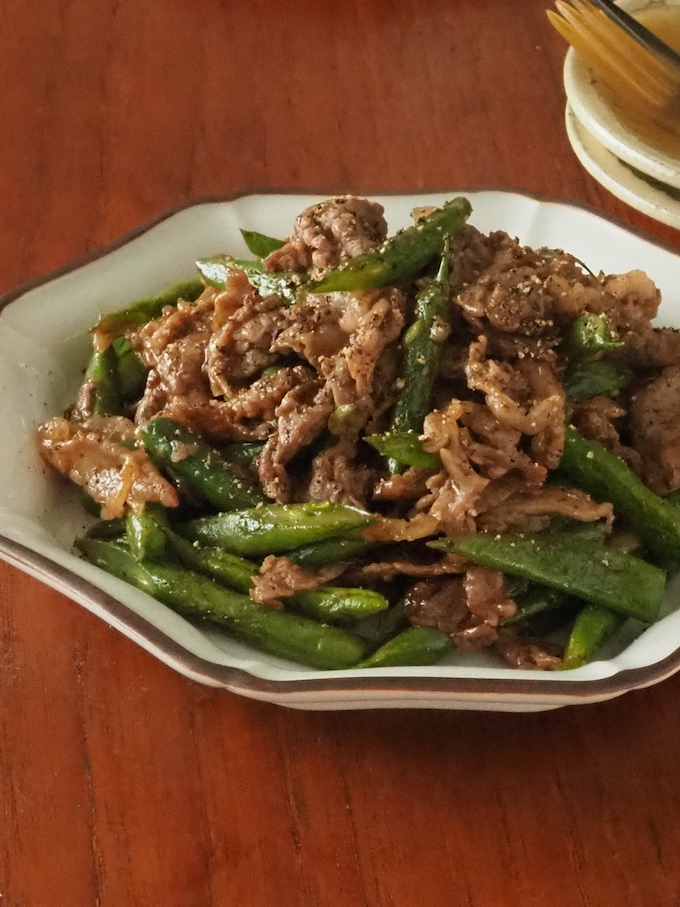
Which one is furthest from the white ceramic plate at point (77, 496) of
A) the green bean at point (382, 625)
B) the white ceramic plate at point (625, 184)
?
the white ceramic plate at point (625, 184)

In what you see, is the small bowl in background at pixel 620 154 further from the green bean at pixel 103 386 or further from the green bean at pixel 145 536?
the green bean at pixel 145 536

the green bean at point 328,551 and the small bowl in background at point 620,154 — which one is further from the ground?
the small bowl in background at point 620,154

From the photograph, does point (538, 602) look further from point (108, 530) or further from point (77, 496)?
point (77, 496)

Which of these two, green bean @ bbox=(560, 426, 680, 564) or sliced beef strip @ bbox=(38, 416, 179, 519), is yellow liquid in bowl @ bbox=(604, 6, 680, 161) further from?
sliced beef strip @ bbox=(38, 416, 179, 519)

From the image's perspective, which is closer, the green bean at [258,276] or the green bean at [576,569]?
the green bean at [576,569]

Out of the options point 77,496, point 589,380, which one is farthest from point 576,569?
point 77,496

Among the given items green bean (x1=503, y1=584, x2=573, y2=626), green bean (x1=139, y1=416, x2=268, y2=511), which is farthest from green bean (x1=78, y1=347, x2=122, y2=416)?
green bean (x1=503, y1=584, x2=573, y2=626)
